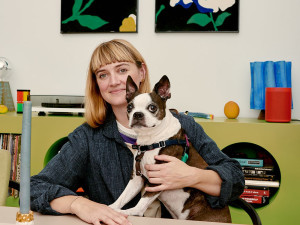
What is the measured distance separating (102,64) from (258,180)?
4.40 ft

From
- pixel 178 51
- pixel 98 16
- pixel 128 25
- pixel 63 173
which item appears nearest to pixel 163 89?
pixel 63 173

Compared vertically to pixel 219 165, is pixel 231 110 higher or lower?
higher

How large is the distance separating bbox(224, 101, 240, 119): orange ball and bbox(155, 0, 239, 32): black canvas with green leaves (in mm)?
561

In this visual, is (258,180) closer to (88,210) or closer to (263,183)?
(263,183)

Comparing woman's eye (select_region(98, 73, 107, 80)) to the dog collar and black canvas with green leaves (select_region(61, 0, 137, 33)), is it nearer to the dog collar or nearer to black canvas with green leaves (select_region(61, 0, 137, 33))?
the dog collar

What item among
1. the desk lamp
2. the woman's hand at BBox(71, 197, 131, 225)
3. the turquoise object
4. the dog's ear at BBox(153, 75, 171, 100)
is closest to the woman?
the dog's ear at BBox(153, 75, 171, 100)

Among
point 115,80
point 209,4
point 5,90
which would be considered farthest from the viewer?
point 5,90

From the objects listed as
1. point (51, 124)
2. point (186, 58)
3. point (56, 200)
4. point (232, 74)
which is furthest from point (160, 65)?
point (56, 200)

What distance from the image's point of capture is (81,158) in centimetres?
136

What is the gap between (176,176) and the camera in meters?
1.13

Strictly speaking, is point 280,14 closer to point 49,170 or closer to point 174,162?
point 174,162

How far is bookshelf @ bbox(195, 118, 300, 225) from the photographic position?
2066 mm

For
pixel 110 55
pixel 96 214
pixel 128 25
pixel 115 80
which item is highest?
pixel 128 25

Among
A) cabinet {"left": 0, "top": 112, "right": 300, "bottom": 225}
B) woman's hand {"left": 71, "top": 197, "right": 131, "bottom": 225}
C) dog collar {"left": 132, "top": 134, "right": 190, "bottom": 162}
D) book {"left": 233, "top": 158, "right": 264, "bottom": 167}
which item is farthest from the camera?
book {"left": 233, "top": 158, "right": 264, "bottom": 167}
